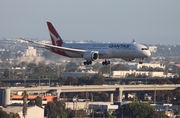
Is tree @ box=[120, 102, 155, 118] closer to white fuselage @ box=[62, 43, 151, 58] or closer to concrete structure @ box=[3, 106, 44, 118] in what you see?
concrete structure @ box=[3, 106, 44, 118]

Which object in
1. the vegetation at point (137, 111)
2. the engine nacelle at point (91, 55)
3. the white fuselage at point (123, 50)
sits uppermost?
the white fuselage at point (123, 50)

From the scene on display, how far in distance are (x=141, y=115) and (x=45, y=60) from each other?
71.8ft

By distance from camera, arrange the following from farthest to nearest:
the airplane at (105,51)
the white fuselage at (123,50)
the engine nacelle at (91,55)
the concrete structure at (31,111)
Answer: the concrete structure at (31,111), the engine nacelle at (91,55), the airplane at (105,51), the white fuselage at (123,50)

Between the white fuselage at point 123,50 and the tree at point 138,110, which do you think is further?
the tree at point 138,110

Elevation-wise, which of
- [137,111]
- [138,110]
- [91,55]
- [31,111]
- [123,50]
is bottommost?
[137,111]

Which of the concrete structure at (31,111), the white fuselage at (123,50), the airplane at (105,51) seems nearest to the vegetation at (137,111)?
the concrete structure at (31,111)

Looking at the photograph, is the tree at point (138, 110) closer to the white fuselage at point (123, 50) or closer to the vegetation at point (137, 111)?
the vegetation at point (137, 111)

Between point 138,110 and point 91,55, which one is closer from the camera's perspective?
point 91,55

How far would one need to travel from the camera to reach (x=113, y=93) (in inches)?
7766

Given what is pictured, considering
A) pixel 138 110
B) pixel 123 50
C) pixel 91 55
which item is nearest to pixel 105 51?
pixel 91 55

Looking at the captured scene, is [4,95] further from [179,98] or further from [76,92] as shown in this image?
A: [179,98]

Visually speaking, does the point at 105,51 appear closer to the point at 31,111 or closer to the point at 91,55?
the point at 91,55

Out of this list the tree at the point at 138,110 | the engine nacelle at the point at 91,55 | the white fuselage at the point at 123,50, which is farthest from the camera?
the tree at the point at 138,110

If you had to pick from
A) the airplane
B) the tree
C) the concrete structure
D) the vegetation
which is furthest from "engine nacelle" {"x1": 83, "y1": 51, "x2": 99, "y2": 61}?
the tree
